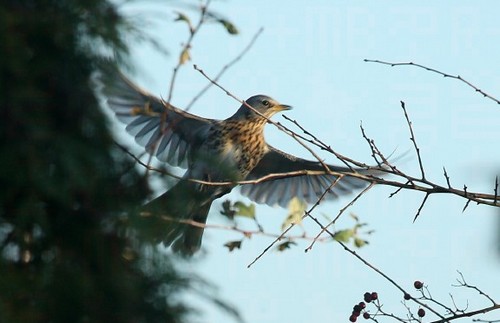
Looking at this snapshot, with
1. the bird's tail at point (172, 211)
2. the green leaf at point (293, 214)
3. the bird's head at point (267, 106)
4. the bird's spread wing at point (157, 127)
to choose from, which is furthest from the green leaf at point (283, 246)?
the bird's head at point (267, 106)

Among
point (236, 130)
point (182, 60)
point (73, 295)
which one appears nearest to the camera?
point (73, 295)

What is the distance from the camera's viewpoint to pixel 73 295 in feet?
7.12

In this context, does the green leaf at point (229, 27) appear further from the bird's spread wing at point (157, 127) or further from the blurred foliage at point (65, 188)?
the bird's spread wing at point (157, 127)

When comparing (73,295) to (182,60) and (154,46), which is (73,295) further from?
(182,60)

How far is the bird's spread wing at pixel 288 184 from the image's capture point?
7.58 metres

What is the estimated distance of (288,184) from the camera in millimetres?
7816

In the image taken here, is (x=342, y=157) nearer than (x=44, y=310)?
No

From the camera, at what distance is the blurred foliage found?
215cm

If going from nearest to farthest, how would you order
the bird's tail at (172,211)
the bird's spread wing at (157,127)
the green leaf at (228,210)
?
the bird's tail at (172,211) < the green leaf at (228,210) < the bird's spread wing at (157,127)

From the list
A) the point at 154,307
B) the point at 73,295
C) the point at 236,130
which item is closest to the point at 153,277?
the point at 154,307

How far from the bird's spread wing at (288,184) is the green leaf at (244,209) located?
4334mm

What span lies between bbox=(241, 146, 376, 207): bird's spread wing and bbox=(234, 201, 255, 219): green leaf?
4334mm

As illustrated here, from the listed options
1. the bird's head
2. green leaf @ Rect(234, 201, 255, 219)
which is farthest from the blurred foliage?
the bird's head

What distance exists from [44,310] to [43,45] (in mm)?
588
